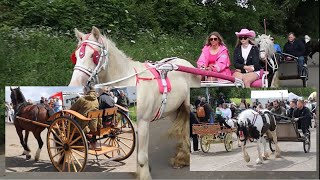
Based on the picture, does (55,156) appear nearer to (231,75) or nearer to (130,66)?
(130,66)

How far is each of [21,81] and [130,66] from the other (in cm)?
192

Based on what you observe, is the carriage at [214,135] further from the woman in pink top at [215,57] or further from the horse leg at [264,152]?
the woman in pink top at [215,57]

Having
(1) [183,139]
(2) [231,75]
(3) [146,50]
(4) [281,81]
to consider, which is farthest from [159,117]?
(4) [281,81]

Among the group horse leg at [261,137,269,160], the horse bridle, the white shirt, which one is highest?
the horse bridle

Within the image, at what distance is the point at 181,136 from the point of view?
497 centimetres

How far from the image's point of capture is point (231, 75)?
5312mm

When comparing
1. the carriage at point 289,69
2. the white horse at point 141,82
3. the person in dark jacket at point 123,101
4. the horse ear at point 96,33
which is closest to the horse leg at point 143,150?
the white horse at point 141,82

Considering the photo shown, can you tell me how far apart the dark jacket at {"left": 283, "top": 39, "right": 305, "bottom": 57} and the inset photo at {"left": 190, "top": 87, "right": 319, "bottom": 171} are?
3905mm

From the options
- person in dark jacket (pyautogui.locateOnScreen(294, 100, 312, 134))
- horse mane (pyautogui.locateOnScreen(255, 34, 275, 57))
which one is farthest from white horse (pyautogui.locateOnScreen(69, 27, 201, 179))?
horse mane (pyautogui.locateOnScreen(255, 34, 275, 57))

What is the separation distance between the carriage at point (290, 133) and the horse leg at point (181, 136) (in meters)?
0.75

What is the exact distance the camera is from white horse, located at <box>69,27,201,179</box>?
459 cm

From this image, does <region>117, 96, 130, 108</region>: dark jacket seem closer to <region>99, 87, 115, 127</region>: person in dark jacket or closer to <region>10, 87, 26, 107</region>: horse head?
<region>99, 87, 115, 127</region>: person in dark jacket

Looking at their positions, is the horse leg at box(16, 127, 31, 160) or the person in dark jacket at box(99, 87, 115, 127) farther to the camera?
the horse leg at box(16, 127, 31, 160)

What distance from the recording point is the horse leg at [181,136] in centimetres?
497
